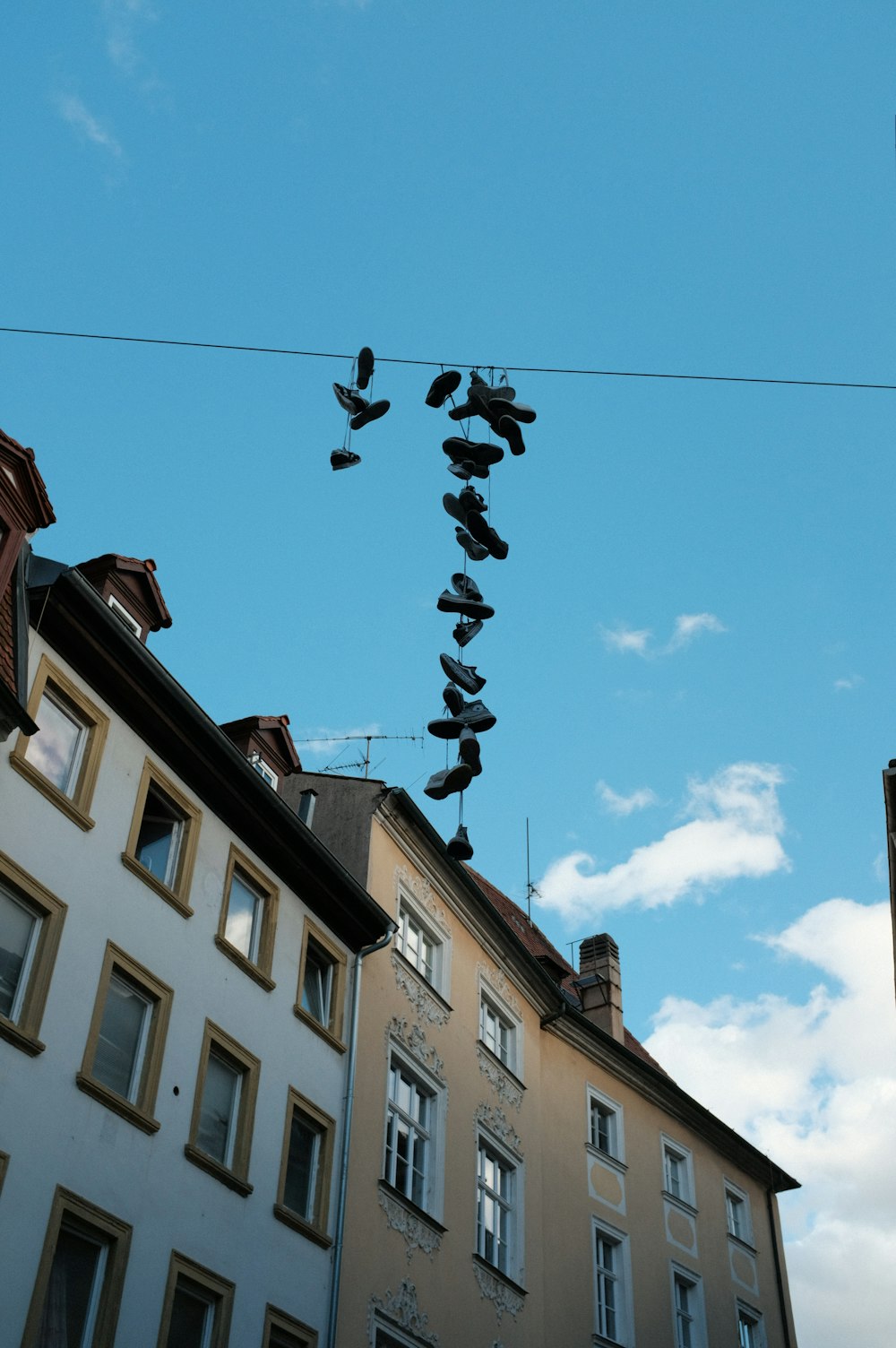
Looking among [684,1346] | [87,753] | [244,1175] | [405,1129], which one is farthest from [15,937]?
[684,1346]

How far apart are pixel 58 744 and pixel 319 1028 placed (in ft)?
16.9

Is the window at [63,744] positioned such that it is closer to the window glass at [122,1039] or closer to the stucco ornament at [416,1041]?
the window glass at [122,1039]

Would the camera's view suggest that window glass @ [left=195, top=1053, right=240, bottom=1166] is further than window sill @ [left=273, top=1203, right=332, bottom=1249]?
No

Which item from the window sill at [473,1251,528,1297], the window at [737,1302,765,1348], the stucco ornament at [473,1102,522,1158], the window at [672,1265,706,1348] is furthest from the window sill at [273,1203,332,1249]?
the window at [737,1302,765,1348]

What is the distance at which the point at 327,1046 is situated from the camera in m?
17.8

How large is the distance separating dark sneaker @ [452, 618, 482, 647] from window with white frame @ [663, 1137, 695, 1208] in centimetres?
1501

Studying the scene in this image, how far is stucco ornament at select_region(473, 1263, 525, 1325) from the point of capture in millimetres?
19156

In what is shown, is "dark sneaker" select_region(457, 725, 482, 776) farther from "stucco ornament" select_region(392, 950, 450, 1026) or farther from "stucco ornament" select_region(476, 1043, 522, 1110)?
"stucco ornament" select_region(476, 1043, 522, 1110)

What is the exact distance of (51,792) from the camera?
14016 millimetres

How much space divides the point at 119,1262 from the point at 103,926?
120 inches

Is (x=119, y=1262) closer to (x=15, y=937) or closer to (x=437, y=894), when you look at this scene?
(x=15, y=937)

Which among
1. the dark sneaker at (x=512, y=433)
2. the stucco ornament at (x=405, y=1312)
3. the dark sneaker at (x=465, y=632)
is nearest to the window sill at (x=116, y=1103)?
the stucco ornament at (x=405, y=1312)

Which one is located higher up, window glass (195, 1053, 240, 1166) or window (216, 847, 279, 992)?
window (216, 847, 279, 992)

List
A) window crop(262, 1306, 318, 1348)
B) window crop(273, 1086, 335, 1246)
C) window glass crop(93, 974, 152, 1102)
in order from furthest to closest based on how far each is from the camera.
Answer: window crop(273, 1086, 335, 1246)
window crop(262, 1306, 318, 1348)
window glass crop(93, 974, 152, 1102)
